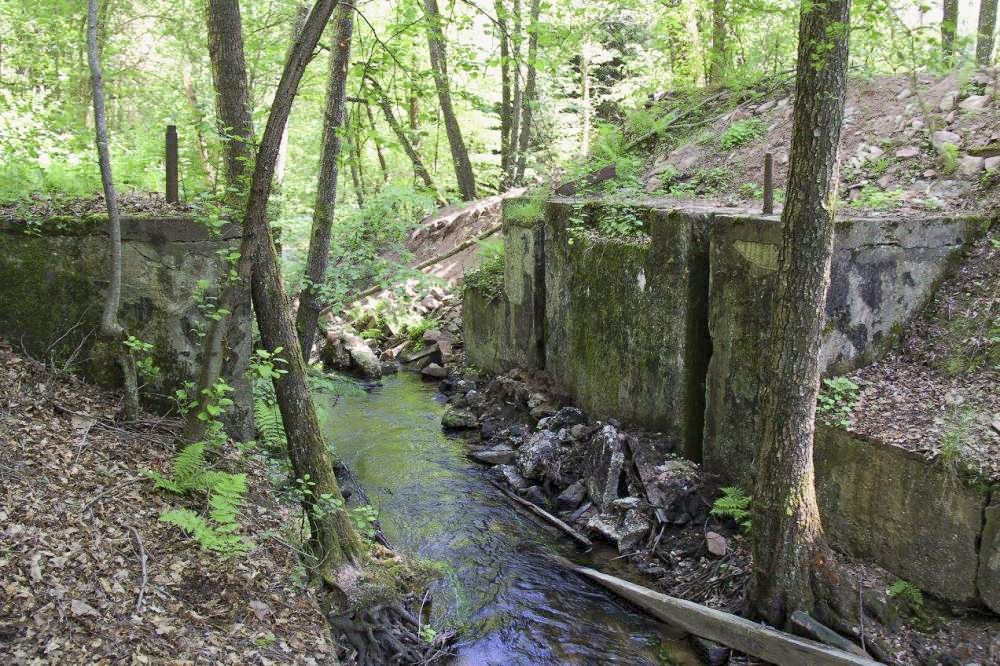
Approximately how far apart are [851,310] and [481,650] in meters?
4.45

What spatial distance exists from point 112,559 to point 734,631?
433 cm

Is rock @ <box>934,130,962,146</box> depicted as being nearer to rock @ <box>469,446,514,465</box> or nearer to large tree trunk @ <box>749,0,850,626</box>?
large tree trunk @ <box>749,0,850,626</box>

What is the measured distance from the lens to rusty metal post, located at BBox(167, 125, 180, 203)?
18.7 ft

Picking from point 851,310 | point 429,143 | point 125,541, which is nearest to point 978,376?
point 851,310

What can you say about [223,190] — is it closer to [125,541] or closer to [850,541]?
[125,541]

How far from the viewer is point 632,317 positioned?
9086mm

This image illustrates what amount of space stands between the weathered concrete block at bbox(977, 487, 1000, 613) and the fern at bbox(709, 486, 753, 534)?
1771 mm

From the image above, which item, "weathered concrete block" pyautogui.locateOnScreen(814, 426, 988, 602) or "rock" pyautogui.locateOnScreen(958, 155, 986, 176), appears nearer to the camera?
"weathered concrete block" pyautogui.locateOnScreen(814, 426, 988, 602)

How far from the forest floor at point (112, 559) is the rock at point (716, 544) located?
3.65 m

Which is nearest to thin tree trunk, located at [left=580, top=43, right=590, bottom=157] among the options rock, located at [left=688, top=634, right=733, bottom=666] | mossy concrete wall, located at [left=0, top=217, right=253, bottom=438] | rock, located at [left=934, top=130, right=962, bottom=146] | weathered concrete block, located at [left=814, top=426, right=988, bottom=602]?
rock, located at [left=934, top=130, right=962, bottom=146]

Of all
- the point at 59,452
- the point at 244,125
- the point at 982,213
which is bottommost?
the point at 59,452

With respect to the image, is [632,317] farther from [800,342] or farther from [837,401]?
[800,342]

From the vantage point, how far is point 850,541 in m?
6.09

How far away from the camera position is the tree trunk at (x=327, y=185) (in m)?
8.14
